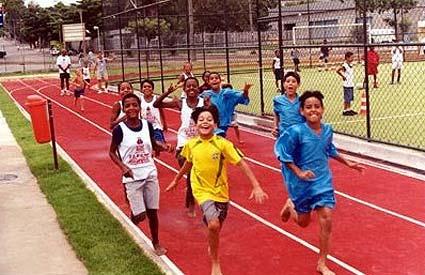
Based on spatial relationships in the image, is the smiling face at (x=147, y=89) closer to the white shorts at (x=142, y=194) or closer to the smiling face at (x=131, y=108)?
the smiling face at (x=131, y=108)

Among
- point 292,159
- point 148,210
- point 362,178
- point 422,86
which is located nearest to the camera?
point 292,159

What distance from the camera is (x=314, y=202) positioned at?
19.7ft

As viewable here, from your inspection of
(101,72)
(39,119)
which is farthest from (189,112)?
(101,72)

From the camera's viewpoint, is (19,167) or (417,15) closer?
(19,167)

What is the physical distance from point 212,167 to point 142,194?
1.17 m

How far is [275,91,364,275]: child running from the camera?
5.94 metres

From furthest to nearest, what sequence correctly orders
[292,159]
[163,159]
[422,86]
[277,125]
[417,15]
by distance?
[422,86] < [417,15] < [163,159] < [277,125] < [292,159]

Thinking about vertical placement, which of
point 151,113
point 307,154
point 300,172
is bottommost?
point 300,172

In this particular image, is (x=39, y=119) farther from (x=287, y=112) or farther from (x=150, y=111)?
(x=287, y=112)

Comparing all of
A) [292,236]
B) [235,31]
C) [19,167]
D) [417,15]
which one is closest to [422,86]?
[417,15]

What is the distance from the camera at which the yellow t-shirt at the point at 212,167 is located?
6.03m

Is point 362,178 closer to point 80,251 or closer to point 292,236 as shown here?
point 292,236

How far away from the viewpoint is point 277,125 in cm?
912

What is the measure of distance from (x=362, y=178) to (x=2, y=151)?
905 centimetres
